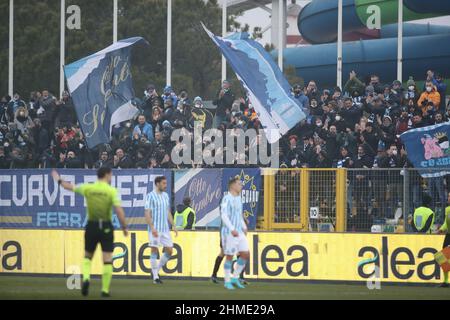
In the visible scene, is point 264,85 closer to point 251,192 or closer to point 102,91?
point 251,192

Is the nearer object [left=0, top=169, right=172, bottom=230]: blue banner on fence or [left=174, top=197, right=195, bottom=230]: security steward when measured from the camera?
[left=174, top=197, right=195, bottom=230]: security steward

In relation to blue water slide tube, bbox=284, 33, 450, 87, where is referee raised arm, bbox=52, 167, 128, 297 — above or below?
below

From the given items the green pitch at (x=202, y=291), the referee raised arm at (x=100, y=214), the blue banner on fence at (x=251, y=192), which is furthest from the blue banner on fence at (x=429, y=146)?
the referee raised arm at (x=100, y=214)

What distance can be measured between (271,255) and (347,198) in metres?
2.26

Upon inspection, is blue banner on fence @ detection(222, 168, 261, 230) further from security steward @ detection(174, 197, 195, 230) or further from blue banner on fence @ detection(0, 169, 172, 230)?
blue banner on fence @ detection(0, 169, 172, 230)

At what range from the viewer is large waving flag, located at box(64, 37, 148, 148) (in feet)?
98.6

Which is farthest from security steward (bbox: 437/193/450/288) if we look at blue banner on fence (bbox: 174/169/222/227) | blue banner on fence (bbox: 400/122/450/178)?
blue banner on fence (bbox: 174/169/222/227)

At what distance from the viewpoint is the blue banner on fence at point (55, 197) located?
27.8m

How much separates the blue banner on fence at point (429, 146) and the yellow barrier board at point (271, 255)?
2.16 m

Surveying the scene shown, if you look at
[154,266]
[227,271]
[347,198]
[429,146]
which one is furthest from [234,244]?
[429,146]

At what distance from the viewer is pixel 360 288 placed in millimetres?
22297

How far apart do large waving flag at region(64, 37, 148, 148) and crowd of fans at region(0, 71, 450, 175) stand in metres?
0.36

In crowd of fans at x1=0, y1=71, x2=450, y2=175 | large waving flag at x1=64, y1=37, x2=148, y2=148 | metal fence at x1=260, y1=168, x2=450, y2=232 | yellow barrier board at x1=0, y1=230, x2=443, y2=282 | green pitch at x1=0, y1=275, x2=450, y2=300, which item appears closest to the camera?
green pitch at x1=0, y1=275, x2=450, y2=300
